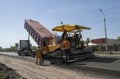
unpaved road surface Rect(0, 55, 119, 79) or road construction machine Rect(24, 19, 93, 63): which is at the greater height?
road construction machine Rect(24, 19, 93, 63)

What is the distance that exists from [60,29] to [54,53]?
2039 mm

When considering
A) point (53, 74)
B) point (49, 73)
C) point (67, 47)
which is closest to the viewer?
point (53, 74)

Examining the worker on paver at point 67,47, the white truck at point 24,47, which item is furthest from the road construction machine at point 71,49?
the white truck at point 24,47

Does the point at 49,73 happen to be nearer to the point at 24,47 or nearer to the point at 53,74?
the point at 53,74

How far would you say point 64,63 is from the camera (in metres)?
19.0

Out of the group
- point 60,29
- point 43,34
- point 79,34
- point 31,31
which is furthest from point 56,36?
point 31,31

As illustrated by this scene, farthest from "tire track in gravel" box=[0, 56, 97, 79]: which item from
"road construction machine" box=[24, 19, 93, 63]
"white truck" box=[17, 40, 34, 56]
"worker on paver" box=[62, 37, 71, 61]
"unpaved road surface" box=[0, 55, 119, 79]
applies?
"white truck" box=[17, 40, 34, 56]

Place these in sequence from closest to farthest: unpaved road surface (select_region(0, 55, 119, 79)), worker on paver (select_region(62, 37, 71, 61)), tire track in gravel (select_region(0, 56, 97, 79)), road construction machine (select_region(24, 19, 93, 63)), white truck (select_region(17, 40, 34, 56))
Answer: unpaved road surface (select_region(0, 55, 119, 79)) < tire track in gravel (select_region(0, 56, 97, 79)) < worker on paver (select_region(62, 37, 71, 61)) < road construction machine (select_region(24, 19, 93, 63)) < white truck (select_region(17, 40, 34, 56))

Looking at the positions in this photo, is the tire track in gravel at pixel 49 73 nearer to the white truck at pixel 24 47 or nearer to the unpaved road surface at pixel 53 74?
the unpaved road surface at pixel 53 74

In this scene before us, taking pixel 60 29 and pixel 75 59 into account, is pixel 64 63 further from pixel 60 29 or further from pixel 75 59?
pixel 60 29

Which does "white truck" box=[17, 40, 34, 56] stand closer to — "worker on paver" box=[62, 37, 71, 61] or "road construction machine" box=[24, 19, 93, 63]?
"road construction machine" box=[24, 19, 93, 63]

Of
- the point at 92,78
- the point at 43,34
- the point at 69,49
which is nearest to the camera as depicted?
the point at 92,78

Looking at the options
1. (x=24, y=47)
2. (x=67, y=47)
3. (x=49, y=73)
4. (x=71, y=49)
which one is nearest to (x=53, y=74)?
(x=49, y=73)

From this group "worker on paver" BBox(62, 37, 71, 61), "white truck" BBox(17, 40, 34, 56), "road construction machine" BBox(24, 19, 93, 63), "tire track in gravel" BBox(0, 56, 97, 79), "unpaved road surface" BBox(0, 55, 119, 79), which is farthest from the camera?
"white truck" BBox(17, 40, 34, 56)
